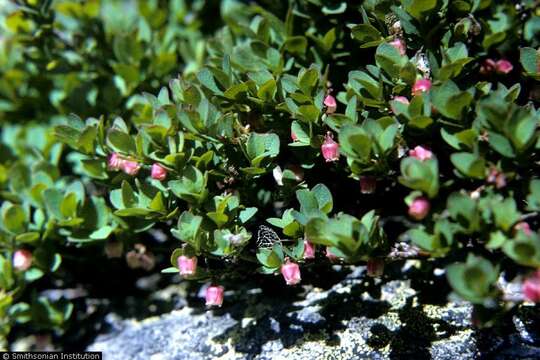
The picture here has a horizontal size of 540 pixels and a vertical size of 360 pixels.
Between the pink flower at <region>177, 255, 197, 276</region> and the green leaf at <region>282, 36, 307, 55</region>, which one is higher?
the green leaf at <region>282, 36, 307, 55</region>

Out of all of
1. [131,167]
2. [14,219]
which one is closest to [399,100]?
[131,167]

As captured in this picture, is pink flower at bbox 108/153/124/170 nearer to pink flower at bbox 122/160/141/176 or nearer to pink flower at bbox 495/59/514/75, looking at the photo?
pink flower at bbox 122/160/141/176

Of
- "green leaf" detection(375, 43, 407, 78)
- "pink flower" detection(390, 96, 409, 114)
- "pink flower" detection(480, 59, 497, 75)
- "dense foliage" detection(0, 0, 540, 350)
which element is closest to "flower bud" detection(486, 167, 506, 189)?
"dense foliage" detection(0, 0, 540, 350)

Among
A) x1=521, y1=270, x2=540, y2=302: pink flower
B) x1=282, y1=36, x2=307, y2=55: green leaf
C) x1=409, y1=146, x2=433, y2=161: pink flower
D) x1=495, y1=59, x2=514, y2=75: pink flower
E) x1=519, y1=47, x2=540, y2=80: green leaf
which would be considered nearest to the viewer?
x1=521, y1=270, x2=540, y2=302: pink flower

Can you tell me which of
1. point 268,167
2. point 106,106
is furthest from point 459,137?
point 106,106

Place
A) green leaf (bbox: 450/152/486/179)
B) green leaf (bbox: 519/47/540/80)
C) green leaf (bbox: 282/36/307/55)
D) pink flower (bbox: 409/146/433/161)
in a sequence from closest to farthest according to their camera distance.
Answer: green leaf (bbox: 450/152/486/179), pink flower (bbox: 409/146/433/161), green leaf (bbox: 519/47/540/80), green leaf (bbox: 282/36/307/55)

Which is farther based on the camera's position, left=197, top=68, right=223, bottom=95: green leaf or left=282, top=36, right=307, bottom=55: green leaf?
left=282, top=36, right=307, bottom=55: green leaf

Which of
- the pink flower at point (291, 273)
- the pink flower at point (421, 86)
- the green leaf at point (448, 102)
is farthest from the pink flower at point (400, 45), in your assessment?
the pink flower at point (291, 273)

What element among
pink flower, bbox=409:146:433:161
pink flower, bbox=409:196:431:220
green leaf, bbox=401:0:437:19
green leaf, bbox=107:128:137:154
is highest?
green leaf, bbox=401:0:437:19
